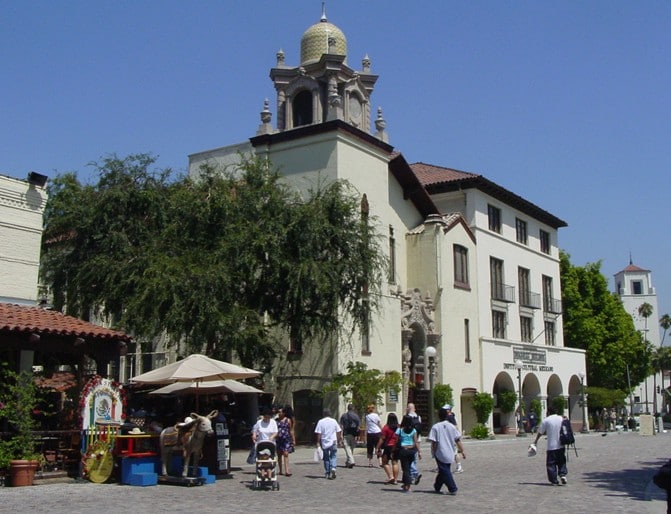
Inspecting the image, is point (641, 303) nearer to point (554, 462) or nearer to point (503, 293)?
point (503, 293)

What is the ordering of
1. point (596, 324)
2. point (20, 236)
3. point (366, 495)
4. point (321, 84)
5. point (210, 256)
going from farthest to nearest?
point (596, 324) → point (321, 84) → point (210, 256) → point (20, 236) → point (366, 495)

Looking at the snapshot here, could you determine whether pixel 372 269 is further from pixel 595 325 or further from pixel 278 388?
pixel 595 325

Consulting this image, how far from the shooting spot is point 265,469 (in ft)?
56.3

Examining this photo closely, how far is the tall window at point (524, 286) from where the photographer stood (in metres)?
50.5

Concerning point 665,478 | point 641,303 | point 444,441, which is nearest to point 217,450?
point 444,441

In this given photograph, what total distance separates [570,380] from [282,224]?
32.5 meters

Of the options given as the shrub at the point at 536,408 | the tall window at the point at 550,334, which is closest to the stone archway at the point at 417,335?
the shrub at the point at 536,408

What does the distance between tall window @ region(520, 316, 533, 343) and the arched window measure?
20359 mm

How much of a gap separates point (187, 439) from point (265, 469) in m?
→ 1.86

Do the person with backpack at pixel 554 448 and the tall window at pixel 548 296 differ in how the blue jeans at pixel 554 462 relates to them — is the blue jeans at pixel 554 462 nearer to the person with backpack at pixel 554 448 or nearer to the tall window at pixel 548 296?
the person with backpack at pixel 554 448

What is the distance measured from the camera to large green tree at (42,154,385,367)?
2698 centimetres

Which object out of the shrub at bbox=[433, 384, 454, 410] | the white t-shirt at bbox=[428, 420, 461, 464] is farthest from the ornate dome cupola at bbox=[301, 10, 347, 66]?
the white t-shirt at bbox=[428, 420, 461, 464]

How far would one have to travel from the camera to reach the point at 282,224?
93.8 ft

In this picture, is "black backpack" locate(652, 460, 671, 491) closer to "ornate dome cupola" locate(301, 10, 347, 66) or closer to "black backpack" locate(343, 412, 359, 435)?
"black backpack" locate(343, 412, 359, 435)
